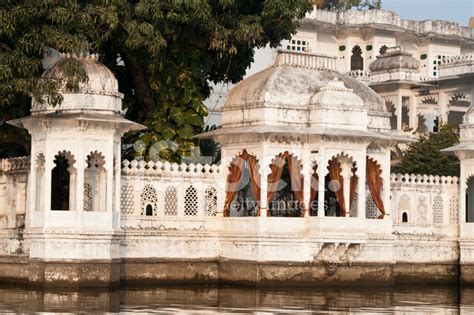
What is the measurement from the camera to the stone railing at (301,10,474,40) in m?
50.0

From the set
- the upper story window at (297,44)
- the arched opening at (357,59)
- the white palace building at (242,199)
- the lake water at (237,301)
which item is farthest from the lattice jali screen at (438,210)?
the arched opening at (357,59)

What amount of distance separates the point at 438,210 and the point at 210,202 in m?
6.35

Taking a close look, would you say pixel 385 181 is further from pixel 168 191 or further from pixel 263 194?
pixel 168 191

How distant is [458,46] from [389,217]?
2712cm

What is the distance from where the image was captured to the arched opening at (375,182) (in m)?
27.1

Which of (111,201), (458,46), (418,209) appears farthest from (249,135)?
(458,46)

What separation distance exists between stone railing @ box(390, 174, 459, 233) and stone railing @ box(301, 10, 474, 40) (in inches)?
782

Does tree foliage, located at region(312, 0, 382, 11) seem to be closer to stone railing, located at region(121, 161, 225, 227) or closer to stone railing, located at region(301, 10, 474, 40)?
stone railing, located at region(301, 10, 474, 40)

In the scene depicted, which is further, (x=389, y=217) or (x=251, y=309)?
(x=389, y=217)

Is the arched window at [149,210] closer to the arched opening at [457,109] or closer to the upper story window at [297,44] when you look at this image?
the upper story window at [297,44]

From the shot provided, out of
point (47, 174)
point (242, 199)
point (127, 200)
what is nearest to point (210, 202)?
point (242, 199)

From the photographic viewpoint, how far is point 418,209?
29109mm

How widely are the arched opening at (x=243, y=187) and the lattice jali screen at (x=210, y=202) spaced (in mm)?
249

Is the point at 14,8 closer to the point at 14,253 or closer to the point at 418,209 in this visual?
the point at 14,253
